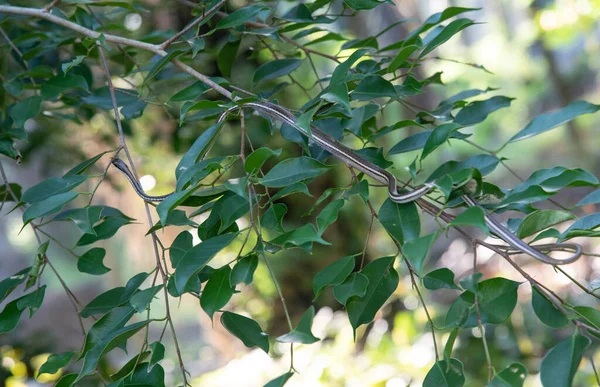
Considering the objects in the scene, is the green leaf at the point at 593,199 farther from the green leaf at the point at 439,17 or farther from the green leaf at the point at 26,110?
the green leaf at the point at 26,110

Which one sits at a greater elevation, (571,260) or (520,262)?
(571,260)

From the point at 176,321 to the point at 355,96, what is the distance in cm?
497

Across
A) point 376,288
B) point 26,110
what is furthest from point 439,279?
point 26,110

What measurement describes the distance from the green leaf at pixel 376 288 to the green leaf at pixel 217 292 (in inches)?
4.8

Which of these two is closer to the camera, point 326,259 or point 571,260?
point 571,260

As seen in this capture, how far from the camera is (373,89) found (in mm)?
593

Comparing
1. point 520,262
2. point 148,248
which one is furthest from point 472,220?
point 520,262

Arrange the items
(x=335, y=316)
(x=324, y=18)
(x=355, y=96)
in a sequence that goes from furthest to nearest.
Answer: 1. (x=335, y=316)
2. (x=324, y=18)
3. (x=355, y=96)

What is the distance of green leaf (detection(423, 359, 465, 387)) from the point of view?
1.61 ft

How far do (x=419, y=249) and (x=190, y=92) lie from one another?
361 mm

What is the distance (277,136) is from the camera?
5.54 feet

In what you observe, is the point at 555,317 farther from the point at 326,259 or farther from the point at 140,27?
the point at 326,259

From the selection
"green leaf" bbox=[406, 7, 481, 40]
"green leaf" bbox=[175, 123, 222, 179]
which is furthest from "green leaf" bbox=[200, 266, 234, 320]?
"green leaf" bbox=[406, 7, 481, 40]

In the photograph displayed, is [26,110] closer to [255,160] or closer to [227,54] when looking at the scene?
[227,54]
